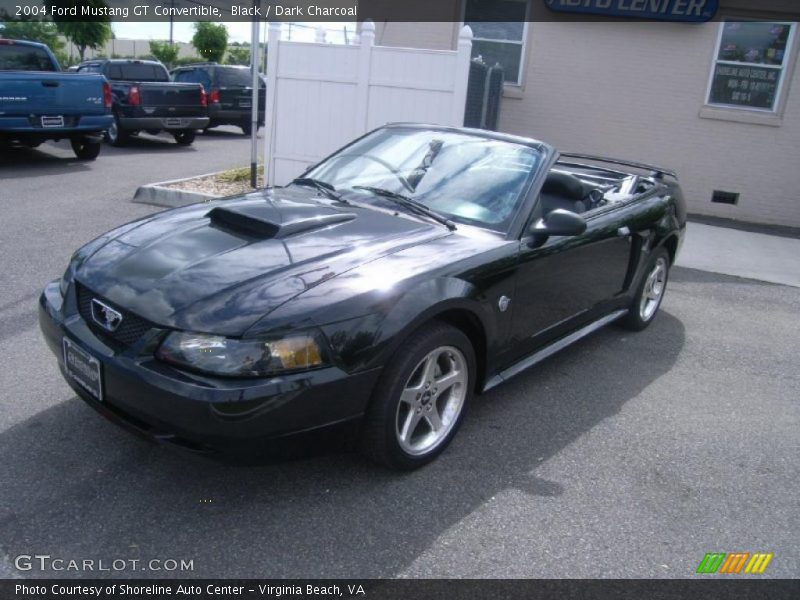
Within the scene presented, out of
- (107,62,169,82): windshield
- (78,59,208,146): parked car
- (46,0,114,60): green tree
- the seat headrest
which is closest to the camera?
the seat headrest

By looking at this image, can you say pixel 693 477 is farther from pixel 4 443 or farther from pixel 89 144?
pixel 89 144

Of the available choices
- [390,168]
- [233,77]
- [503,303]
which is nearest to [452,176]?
[390,168]

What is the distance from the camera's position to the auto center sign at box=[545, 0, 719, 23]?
9.62m

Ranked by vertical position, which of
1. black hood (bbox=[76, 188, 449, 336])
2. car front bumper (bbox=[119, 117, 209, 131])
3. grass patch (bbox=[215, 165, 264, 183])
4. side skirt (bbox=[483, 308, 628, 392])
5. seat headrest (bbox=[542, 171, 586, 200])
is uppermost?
seat headrest (bbox=[542, 171, 586, 200])

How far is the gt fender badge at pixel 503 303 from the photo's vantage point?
11.7ft

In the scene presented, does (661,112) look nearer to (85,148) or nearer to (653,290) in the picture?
(653,290)

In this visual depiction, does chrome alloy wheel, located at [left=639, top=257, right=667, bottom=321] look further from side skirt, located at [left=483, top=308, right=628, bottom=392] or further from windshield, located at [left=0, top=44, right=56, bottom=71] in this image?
windshield, located at [left=0, top=44, right=56, bottom=71]

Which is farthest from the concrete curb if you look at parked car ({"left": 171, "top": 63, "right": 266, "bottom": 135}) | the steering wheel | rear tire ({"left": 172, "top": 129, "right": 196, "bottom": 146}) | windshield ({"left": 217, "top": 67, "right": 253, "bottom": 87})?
windshield ({"left": 217, "top": 67, "right": 253, "bottom": 87})

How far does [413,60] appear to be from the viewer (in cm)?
848

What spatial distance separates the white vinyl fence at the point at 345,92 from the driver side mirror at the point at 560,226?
4896 millimetres

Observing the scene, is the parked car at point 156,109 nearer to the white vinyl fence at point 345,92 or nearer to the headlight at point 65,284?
the white vinyl fence at point 345,92

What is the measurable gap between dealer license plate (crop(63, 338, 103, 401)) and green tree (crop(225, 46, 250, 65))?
47.0 meters

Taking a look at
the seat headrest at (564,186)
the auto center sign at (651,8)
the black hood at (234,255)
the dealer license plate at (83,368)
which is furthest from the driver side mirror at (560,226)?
the auto center sign at (651,8)

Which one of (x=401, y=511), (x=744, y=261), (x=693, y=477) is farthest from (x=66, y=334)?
(x=744, y=261)
